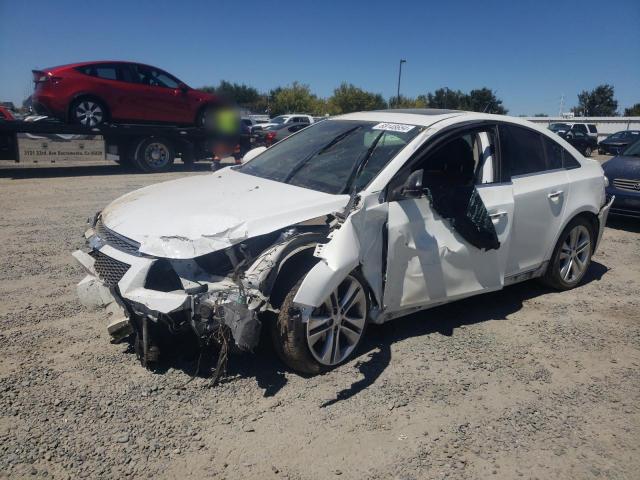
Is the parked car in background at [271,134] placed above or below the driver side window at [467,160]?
above

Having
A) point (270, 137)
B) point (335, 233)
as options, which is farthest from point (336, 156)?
point (270, 137)

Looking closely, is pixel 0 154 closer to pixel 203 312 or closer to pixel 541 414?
pixel 203 312

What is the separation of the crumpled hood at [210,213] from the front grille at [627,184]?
6642mm

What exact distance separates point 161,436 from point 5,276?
123 inches

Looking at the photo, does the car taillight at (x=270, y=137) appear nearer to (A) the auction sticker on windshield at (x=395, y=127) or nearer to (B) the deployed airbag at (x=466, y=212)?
(A) the auction sticker on windshield at (x=395, y=127)

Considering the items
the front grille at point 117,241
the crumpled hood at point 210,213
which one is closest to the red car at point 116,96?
the crumpled hood at point 210,213

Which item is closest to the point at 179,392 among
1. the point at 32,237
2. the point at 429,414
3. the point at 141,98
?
the point at 429,414

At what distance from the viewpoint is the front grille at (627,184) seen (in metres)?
7.96

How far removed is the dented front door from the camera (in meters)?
3.49

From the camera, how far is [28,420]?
110 inches

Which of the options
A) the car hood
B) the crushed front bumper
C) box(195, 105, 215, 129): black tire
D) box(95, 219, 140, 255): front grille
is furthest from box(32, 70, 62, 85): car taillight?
the car hood

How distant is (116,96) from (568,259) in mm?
11560

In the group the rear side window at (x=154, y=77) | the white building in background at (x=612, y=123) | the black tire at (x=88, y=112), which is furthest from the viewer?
the white building in background at (x=612, y=123)

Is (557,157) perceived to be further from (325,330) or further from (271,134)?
(271,134)
